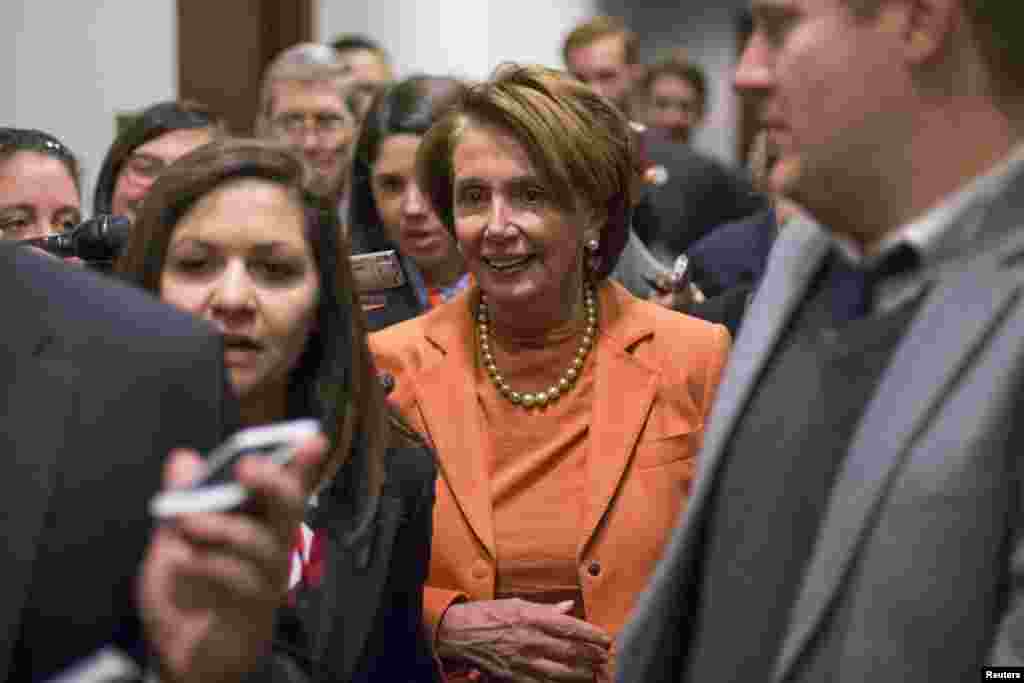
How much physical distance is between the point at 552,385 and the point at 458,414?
190 mm

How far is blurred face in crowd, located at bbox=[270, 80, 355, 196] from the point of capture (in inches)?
191

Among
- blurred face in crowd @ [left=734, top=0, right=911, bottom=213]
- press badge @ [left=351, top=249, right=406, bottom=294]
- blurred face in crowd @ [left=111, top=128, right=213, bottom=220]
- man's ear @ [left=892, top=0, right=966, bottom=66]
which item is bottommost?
press badge @ [left=351, top=249, right=406, bottom=294]

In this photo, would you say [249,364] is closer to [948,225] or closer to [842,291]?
[842,291]

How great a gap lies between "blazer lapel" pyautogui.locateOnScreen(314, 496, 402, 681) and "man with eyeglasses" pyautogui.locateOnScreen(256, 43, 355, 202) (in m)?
2.68

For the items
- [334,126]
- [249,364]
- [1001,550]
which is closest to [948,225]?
[1001,550]

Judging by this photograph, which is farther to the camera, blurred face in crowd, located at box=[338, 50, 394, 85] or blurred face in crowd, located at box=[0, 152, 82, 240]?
blurred face in crowd, located at box=[338, 50, 394, 85]

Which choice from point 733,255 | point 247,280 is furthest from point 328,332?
point 733,255

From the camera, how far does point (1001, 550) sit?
142 cm

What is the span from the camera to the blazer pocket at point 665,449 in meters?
2.79

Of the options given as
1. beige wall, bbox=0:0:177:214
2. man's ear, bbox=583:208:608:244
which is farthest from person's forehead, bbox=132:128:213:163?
man's ear, bbox=583:208:608:244

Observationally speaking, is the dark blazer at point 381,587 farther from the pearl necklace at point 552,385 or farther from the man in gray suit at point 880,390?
the man in gray suit at point 880,390

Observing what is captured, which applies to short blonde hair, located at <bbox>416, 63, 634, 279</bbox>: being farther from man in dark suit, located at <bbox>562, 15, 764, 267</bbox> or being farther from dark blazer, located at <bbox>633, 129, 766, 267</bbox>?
man in dark suit, located at <bbox>562, 15, 764, 267</bbox>

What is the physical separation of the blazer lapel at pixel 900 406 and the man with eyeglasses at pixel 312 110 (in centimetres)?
349

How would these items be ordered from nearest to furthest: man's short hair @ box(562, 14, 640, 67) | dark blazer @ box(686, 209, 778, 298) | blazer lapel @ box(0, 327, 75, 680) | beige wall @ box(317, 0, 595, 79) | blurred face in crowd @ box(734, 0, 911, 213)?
blazer lapel @ box(0, 327, 75, 680)
blurred face in crowd @ box(734, 0, 911, 213)
dark blazer @ box(686, 209, 778, 298)
man's short hair @ box(562, 14, 640, 67)
beige wall @ box(317, 0, 595, 79)
